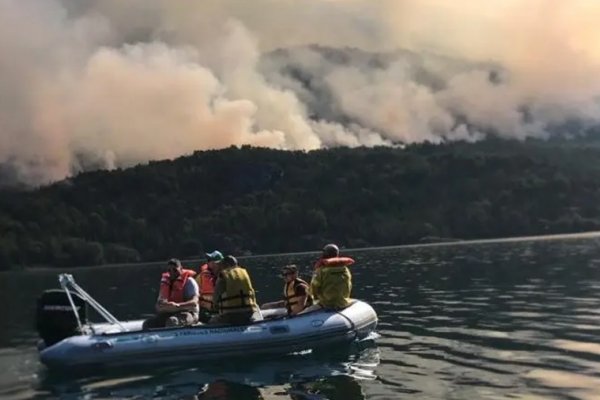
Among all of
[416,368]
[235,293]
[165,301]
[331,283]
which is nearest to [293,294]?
[331,283]

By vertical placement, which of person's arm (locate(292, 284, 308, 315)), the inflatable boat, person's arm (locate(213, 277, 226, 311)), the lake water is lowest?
the lake water

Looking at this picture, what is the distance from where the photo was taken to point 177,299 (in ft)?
72.0

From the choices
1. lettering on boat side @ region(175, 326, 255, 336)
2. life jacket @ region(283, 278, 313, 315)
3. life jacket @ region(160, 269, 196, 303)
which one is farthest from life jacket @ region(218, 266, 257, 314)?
life jacket @ region(283, 278, 313, 315)

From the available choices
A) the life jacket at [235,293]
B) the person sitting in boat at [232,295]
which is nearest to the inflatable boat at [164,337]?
the person sitting in boat at [232,295]

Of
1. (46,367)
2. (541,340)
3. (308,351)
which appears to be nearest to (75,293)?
(46,367)

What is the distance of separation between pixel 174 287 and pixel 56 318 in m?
3.41

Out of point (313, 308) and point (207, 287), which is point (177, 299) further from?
point (313, 308)

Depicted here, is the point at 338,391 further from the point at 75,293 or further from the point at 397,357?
the point at 75,293

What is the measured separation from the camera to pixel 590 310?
28047 millimetres

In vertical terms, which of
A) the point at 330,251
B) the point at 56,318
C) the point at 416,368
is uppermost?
the point at 330,251

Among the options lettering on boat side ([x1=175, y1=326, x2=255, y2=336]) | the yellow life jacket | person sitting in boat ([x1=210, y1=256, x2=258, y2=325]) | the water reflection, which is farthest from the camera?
the yellow life jacket

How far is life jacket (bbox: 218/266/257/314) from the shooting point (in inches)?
838

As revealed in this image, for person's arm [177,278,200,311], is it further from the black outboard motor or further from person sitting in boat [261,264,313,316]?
the black outboard motor

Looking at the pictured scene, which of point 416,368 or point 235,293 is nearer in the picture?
point 416,368
